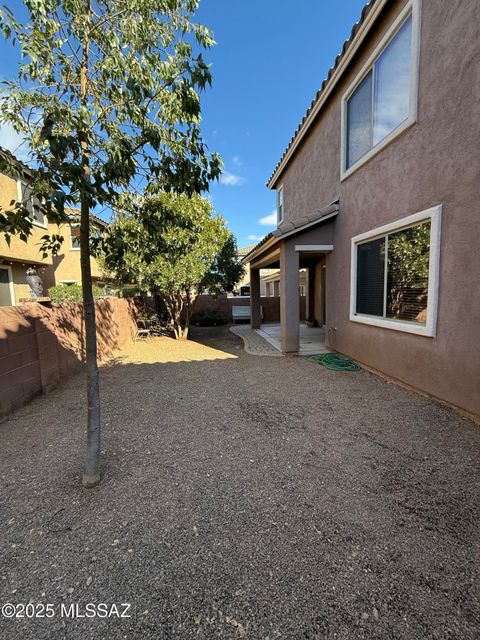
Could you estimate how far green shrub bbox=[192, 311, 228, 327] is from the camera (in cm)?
1538

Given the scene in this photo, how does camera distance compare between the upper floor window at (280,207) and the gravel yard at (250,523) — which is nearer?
the gravel yard at (250,523)

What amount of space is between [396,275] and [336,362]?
8.15 feet

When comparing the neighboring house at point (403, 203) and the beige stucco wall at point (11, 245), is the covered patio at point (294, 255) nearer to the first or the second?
the neighboring house at point (403, 203)

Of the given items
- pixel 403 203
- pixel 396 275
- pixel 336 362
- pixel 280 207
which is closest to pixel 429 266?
pixel 396 275

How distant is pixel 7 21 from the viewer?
2137 mm

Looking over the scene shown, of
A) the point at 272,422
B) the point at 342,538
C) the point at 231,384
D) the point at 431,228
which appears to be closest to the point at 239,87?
the point at 431,228

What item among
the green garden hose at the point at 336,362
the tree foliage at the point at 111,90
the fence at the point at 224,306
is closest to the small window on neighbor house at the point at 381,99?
the tree foliage at the point at 111,90

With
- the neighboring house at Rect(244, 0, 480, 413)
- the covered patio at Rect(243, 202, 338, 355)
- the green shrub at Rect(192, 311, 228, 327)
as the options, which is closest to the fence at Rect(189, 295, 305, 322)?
the green shrub at Rect(192, 311, 228, 327)

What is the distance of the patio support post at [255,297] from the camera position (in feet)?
41.9

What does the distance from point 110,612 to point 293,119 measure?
12.5m

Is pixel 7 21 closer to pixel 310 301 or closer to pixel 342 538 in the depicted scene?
pixel 342 538

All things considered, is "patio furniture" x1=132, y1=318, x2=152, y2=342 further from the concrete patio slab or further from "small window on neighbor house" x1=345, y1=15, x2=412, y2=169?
"small window on neighbor house" x1=345, y1=15, x2=412, y2=169

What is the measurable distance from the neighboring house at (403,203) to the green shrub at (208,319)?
26.1 ft

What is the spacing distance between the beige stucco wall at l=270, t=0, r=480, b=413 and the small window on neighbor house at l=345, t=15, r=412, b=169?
381 mm
